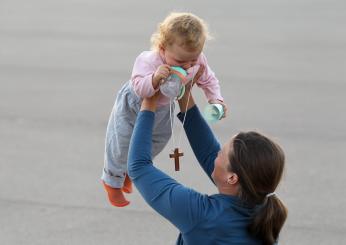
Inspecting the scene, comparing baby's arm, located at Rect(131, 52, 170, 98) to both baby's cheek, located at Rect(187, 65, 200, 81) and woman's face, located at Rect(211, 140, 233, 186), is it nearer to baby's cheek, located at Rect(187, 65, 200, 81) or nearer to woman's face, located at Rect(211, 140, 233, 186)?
baby's cheek, located at Rect(187, 65, 200, 81)

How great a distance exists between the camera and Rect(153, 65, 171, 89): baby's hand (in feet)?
8.09

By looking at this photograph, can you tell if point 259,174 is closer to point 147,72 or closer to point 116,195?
point 147,72

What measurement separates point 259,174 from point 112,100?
487cm

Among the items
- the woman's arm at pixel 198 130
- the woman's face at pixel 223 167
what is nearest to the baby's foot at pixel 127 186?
the woman's arm at pixel 198 130

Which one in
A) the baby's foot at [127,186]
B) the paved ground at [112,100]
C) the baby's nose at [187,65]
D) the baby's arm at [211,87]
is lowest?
the paved ground at [112,100]

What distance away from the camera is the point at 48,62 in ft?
26.9

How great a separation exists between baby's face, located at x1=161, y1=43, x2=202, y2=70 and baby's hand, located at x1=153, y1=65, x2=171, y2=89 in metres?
0.04

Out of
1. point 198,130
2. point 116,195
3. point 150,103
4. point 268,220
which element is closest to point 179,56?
point 150,103

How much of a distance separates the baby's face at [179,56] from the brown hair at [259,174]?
0.36 meters

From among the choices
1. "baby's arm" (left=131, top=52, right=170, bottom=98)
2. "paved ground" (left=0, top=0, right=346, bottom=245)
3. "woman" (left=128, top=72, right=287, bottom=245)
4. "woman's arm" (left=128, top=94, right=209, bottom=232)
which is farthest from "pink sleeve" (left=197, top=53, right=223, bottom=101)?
"paved ground" (left=0, top=0, right=346, bottom=245)

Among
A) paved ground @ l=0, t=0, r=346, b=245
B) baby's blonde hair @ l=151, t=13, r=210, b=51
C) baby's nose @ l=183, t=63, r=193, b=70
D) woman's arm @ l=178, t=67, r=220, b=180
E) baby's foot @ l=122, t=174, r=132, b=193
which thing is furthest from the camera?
paved ground @ l=0, t=0, r=346, b=245

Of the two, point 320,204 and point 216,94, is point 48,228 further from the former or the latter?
point 216,94

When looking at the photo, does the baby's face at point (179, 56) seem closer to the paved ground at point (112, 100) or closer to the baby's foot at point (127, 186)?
the baby's foot at point (127, 186)

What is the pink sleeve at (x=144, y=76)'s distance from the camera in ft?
8.24
